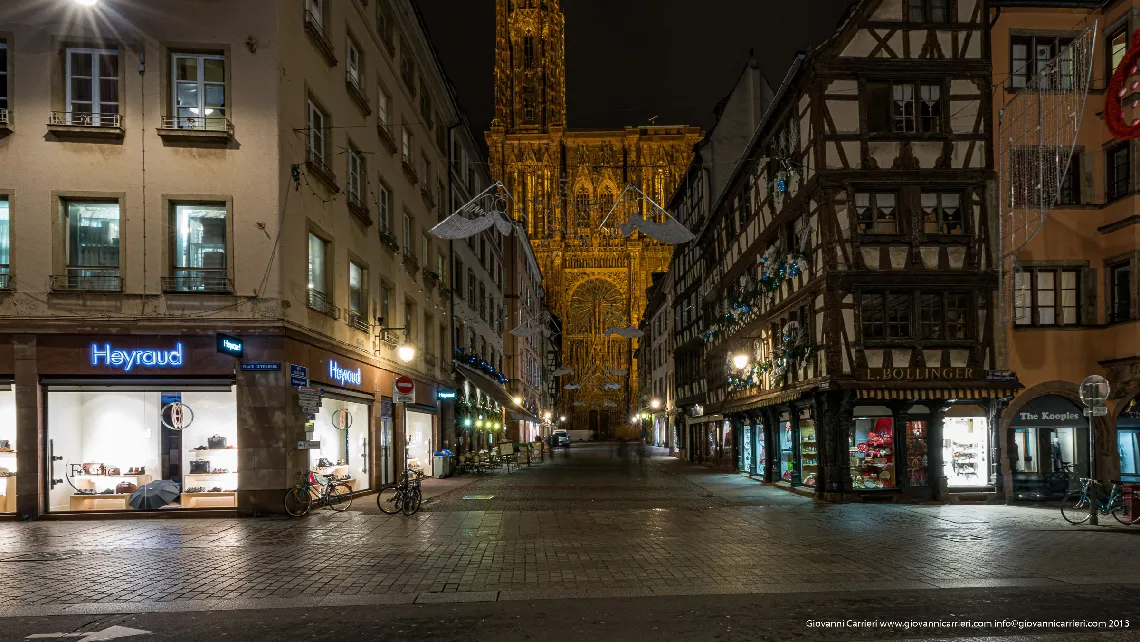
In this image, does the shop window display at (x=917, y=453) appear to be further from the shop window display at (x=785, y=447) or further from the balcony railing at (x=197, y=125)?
the balcony railing at (x=197, y=125)

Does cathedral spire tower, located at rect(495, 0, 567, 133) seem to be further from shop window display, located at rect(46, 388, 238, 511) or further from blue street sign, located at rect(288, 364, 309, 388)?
shop window display, located at rect(46, 388, 238, 511)

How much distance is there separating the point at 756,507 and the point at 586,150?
82842 millimetres

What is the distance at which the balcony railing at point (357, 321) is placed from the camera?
22391 millimetres

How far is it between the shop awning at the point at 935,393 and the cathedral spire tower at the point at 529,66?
82080 mm

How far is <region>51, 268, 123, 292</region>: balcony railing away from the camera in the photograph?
17172mm

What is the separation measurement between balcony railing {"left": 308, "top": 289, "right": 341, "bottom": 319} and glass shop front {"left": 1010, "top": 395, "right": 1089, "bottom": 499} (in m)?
16.2

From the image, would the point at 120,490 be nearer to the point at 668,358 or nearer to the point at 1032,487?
the point at 1032,487

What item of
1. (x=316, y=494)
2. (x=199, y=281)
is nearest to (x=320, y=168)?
(x=199, y=281)

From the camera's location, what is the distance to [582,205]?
9806 cm

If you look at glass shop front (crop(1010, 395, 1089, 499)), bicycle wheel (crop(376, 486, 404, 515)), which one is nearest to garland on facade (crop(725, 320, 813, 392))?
glass shop front (crop(1010, 395, 1089, 499))

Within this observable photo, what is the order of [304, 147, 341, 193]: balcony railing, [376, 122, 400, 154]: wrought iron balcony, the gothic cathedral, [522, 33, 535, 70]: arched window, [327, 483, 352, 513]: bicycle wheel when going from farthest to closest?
[522, 33, 535, 70]: arched window → the gothic cathedral → [376, 122, 400, 154]: wrought iron balcony → [304, 147, 341, 193]: balcony railing → [327, 483, 352, 513]: bicycle wheel

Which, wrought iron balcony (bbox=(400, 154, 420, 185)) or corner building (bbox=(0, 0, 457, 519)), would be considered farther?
wrought iron balcony (bbox=(400, 154, 420, 185))

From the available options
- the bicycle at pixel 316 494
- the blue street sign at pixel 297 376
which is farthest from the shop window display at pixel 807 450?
the blue street sign at pixel 297 376

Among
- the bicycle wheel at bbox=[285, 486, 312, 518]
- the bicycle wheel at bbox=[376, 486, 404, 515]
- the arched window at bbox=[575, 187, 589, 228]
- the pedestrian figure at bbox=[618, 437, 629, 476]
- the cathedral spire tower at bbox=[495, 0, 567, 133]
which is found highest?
the cathedral spire tower at bbox=[495, 0, 567, 133]
